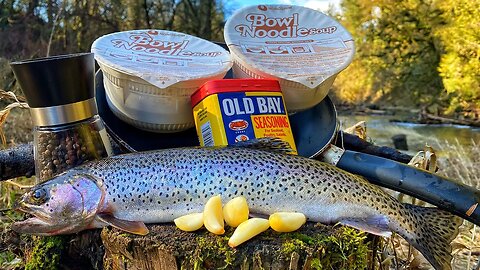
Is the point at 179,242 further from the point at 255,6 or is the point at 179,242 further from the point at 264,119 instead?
the point at 255,6

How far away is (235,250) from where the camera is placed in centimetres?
105

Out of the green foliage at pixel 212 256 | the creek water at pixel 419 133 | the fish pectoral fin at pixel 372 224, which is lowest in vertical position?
the creek water at pixel 419 133

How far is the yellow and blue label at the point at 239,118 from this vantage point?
141 cm

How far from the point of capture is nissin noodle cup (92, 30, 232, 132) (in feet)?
4.63

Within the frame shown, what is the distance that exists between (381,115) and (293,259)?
15952mm

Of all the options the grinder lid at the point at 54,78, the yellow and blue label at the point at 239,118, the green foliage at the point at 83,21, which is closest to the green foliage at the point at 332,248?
the yellow and blue label at the point at 239,118

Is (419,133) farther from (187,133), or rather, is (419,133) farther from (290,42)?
(187,133)

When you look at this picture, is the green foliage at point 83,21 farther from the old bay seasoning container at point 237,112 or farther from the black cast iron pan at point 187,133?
the old bay seasoning container at point 237,112

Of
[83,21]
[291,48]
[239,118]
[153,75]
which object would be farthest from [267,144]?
[83,21]

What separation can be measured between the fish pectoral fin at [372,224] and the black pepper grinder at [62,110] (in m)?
0.69

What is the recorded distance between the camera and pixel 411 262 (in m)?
1.73

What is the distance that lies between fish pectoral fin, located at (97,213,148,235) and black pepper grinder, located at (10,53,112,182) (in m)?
0.26

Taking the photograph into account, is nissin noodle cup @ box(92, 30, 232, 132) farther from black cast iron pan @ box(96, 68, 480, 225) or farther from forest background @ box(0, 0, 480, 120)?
forest background @ box(0, 0, 480, 120)

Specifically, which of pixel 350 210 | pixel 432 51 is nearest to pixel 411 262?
pixel 350 210
